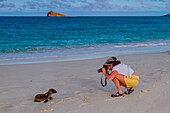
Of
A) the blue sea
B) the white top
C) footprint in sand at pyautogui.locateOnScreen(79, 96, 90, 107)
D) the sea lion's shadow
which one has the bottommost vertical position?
the blue sea

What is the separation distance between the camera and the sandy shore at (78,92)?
169 inches

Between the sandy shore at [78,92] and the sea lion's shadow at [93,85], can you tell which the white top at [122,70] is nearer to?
the sandy shore at [78,92]

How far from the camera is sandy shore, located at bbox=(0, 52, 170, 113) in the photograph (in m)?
4.29

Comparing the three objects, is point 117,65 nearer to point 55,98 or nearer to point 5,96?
point 55,98

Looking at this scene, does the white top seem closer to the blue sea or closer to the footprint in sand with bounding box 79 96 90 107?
the footprint in sand with bounding box 79 96 90 107

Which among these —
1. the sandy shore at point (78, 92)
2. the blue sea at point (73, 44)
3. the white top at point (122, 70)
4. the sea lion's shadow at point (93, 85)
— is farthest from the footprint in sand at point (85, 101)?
the blue sea at point (73, 44)

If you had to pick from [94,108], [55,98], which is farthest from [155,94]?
[55,98]

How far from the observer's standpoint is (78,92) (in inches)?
216

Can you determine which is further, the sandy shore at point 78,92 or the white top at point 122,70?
the white top at point 122,70

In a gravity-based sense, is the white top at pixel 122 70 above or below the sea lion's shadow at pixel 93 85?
above

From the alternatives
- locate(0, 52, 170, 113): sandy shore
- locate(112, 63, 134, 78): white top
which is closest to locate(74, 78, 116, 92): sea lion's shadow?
locate(0, 52, 170, 113): sandy shore

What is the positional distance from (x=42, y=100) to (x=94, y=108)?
1.26 metres

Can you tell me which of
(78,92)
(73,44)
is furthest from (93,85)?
(73,44)

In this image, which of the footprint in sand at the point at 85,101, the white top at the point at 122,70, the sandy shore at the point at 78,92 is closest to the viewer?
the sandy shore at the point at 78,92
